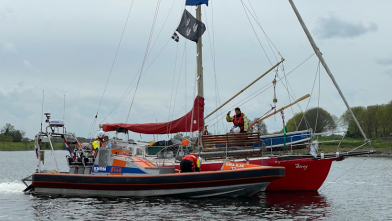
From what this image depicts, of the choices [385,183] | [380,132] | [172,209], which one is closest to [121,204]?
[172,209]

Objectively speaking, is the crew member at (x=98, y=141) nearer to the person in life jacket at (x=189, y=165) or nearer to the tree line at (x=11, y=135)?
the person in life jacket at (x=189, y=165)

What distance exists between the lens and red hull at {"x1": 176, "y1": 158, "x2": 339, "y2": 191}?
814 inches

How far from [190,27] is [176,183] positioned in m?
8.87

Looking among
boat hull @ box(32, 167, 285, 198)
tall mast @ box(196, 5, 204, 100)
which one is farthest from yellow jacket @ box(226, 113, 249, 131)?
boat hull @ box(32, 167, 285, 198)

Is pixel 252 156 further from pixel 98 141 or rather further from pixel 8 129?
pixel 8 129

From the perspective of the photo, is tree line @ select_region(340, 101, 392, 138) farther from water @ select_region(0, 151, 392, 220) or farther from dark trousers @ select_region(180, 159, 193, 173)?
dark trousers @ select_region(180, 159, 193, 173)

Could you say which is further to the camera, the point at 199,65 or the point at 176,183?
the point at 199,65

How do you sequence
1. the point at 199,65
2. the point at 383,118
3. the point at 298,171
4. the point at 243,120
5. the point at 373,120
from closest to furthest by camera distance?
the point at 298,171, the point at 243,120, the point at 199,65, the point at 383,118, the point at 373,120

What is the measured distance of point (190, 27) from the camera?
2269 cm

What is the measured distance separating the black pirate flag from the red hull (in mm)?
6847

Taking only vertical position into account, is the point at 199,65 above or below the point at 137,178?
above

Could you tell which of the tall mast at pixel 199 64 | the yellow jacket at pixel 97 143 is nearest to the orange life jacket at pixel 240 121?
the tall mast at pixel 199 64

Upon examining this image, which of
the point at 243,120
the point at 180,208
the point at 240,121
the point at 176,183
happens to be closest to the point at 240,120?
the point at 240,121

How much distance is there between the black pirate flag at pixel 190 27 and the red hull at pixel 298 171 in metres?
6.85
